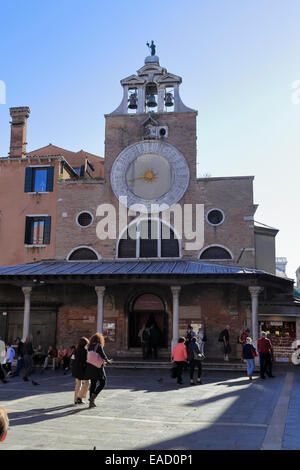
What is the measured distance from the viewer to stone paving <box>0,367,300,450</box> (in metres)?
7.27

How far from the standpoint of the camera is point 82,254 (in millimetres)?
24078

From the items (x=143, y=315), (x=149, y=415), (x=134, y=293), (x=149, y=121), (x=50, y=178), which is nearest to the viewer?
(x=149, y=415)

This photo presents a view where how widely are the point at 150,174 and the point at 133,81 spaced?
4.99m

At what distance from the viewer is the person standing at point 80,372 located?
1081 centimetres

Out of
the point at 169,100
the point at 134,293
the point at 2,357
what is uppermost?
the point at 169,100

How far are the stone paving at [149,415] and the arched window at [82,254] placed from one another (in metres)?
8.99

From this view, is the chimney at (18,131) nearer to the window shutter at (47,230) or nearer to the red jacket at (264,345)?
the window shutter at (47,230)

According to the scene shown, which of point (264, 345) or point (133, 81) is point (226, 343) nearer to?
point (264, 345)

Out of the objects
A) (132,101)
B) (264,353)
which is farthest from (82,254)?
(264,353)

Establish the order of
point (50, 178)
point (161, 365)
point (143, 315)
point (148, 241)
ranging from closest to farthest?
point (161, 365), point (143, 315), point (148, 241), point (50, 178)

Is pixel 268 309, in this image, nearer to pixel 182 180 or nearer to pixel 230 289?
pixel 230 289

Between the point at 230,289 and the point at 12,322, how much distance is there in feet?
34.3

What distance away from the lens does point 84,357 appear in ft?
36.1
